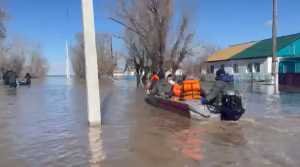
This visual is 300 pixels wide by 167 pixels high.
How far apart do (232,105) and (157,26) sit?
64.7 ft

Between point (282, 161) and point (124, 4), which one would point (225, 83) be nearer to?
point (282, 161)

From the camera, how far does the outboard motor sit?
8977mm

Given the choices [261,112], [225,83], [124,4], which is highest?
[124,4]

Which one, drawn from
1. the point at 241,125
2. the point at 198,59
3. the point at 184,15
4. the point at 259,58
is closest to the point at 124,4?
the point at 184,15

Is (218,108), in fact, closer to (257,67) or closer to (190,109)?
(190,109)

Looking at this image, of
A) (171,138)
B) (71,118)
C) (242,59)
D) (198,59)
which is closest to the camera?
(171,138)

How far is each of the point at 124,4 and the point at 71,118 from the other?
66.5 ft

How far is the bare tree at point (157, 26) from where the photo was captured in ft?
90.1

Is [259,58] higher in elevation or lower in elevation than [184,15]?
lower

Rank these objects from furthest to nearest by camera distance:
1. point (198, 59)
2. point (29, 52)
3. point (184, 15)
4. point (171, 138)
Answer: point (29, 52), point (198, 59), point (184, 15), point (171, 138)

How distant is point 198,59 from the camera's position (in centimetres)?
7838

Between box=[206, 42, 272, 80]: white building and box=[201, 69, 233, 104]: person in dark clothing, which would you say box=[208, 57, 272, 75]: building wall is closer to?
box=[206, 42, 272, 80]: white building

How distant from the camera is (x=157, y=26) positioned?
27.9 meters

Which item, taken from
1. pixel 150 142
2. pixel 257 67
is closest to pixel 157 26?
pixel 257 67
